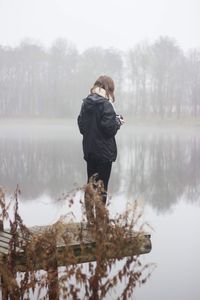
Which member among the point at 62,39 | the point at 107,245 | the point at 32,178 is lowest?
the point at 32,178

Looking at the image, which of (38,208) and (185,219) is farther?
(38,208)

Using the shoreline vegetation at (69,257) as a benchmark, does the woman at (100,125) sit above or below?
above

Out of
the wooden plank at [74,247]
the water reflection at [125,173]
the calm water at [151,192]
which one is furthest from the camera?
Result: the water reflection at [125,173]

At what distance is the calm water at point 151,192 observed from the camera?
6.84m

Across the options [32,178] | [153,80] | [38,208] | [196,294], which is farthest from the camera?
[153,80]

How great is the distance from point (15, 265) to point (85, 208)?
28.7 inches

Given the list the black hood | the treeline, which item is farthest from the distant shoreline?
the black hood

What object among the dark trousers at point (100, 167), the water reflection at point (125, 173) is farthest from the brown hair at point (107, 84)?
the water reflection at point (125, 173)

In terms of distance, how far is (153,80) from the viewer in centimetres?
7194

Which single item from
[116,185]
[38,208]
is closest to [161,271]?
[38,208]

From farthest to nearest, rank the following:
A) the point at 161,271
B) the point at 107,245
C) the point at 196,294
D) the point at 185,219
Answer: the point at 185,219
the point at 161,271
the point at 196,294
the point at 107,245

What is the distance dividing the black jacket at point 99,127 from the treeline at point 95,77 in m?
58.8

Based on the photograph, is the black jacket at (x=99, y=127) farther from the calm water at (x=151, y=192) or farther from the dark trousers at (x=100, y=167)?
the calm water at (x=151, y=192)

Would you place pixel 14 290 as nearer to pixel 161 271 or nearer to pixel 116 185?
pixel 161 271
